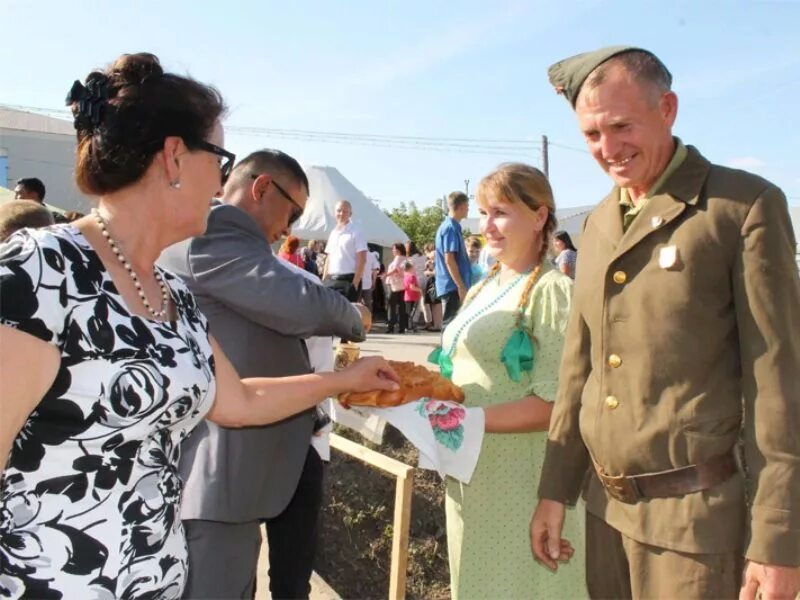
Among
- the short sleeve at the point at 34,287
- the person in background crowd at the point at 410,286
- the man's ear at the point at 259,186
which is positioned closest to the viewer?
the short sleeve at the point at 34,287

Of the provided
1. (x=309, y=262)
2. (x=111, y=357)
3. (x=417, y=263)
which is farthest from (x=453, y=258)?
(x=417, y=263)

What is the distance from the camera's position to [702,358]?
1.71 meters

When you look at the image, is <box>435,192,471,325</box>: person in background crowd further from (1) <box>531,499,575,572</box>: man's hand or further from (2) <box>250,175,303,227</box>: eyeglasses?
(1) <box>531,499,575,572</box>: man's hand

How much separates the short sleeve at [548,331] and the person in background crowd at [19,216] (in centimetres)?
236

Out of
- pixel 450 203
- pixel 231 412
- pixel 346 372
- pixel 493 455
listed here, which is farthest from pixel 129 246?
pixel 450 203

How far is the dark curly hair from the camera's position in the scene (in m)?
1.66

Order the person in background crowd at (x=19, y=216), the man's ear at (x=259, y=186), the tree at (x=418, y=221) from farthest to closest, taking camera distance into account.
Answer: the tree at (x=418, y=221)
the person in background crowd at (x=19, y=216)
the man's ear at (x=259, y=186)

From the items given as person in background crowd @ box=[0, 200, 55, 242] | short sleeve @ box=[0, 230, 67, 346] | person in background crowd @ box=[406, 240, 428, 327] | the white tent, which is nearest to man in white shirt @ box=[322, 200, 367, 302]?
person in background crowd @ box=[406, 240, 428, 327]

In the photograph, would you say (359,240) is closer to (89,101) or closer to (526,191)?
(526,191)

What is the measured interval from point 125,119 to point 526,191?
4.61ft

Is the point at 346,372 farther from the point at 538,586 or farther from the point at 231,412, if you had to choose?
the point at 538,586

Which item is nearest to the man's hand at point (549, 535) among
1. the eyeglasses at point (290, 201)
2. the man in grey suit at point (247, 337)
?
the man in grey suit at point (247, 337)

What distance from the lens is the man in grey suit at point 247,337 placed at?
95.2 inches

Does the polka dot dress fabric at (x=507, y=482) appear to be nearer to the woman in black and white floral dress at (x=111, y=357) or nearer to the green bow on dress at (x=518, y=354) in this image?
the green bow on dress at (x=518, y=354)
